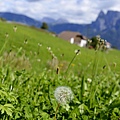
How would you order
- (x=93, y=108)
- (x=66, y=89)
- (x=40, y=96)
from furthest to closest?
1. (x=40, y=96)
2. (x=93, y=108)
3. (x=66, y=89)

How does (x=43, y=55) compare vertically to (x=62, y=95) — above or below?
above

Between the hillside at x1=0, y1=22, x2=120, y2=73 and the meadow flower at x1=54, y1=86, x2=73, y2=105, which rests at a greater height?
the hillside at x1=0, y1=22, x2=120, y2=73

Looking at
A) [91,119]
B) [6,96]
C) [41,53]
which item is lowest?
[91,119]

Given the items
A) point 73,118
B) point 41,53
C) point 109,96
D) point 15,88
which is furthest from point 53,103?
point 41,53

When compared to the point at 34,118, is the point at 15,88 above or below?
above

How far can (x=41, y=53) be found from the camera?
31.2m

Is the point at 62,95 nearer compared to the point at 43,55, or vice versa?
the point at 62,95

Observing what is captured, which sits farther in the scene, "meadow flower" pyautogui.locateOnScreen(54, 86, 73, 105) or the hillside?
the hillside

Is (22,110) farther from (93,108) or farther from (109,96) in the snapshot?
(109,96)

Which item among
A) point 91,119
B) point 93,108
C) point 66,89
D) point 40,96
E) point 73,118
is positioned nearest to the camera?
point 66,89

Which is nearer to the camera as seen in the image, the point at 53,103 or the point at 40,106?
the point at 53,103

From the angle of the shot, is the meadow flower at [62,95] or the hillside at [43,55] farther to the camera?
the hillside at [43,55]

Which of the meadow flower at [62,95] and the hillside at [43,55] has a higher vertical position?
the hillside at [43,55]

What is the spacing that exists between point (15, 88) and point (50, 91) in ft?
1.53
